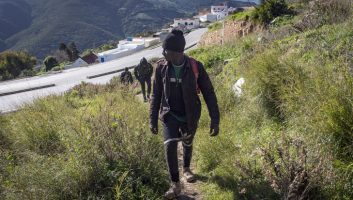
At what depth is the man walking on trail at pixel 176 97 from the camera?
4434 millimetres

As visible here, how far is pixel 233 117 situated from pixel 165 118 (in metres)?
2.15

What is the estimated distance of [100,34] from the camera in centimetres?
14250

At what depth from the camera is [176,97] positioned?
14.9ft

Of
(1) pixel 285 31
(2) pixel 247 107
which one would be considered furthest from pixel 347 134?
(1) pixel 285 31

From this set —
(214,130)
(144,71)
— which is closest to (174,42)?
(214,130)

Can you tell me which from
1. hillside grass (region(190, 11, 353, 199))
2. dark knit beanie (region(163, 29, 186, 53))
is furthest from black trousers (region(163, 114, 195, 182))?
dark knit beanie (region(163, 29, 186, 53))

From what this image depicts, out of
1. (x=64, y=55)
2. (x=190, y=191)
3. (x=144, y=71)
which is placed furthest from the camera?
(x=64, y=55)

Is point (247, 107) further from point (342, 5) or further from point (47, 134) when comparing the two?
point (342, 5)

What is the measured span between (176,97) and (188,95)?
185 mm

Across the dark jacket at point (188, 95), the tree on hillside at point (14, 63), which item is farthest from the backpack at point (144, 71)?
the tree on hillside at point (14, 63)

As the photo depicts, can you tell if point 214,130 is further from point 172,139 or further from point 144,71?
point 144,71

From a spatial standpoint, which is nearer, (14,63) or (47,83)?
(47,83)

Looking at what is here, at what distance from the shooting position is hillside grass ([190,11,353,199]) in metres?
3.62

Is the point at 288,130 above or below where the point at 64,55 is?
above
